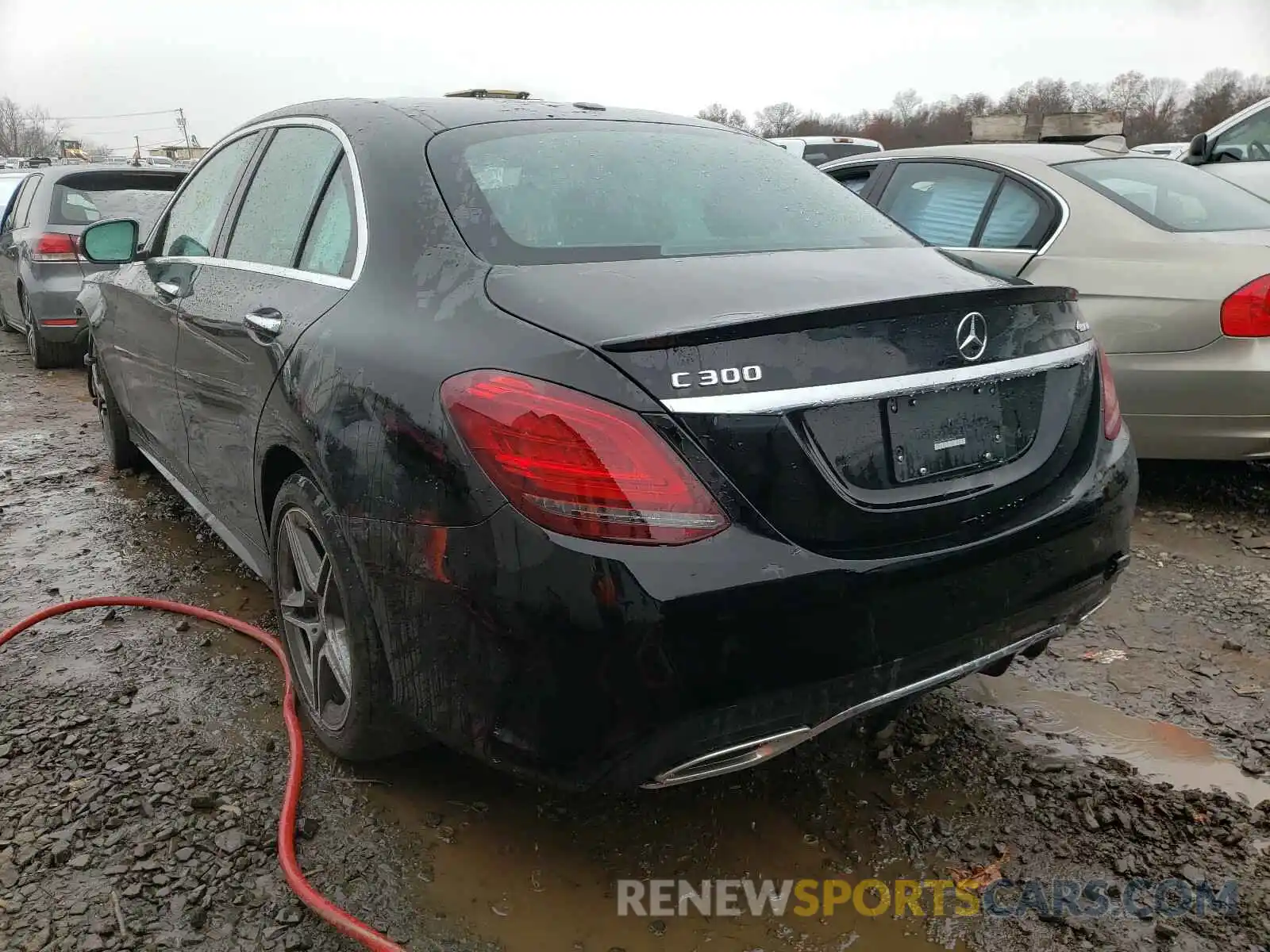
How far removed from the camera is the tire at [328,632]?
2.10 m

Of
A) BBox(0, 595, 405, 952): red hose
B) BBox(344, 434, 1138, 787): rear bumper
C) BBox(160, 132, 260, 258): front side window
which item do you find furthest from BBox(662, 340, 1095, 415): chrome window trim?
BBox(160, 132, 260, 258): front side window

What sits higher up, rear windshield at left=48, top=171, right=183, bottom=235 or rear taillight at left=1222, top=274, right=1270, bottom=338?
rear taillight at left=1222, top=274, right=1270, bottom=338

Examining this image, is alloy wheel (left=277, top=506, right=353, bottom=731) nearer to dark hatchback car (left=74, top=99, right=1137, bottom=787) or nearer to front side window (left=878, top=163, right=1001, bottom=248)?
dark hatchback car (left=74, top=99, right=1137, bottom=787)

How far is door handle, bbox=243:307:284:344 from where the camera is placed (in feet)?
7.82

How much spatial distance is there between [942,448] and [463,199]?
1141 millimetres

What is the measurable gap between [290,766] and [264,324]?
1.08 metres

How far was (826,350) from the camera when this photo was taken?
1.68m

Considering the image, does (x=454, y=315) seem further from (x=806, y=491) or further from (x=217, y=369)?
(x=217, y=369)

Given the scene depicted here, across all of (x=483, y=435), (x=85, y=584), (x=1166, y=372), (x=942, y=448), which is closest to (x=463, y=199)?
(x=483, y=435)

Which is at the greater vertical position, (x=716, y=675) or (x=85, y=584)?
(x=716, y=675)

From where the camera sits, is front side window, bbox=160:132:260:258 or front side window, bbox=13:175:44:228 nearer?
front side window, bbox=160:132:260:258

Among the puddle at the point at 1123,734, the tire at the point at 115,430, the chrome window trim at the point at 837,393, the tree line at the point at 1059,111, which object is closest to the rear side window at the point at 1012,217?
the puddle at the point at 1123,734

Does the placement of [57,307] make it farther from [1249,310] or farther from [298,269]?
[1249,310]

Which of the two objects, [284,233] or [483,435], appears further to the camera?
[284,233]
